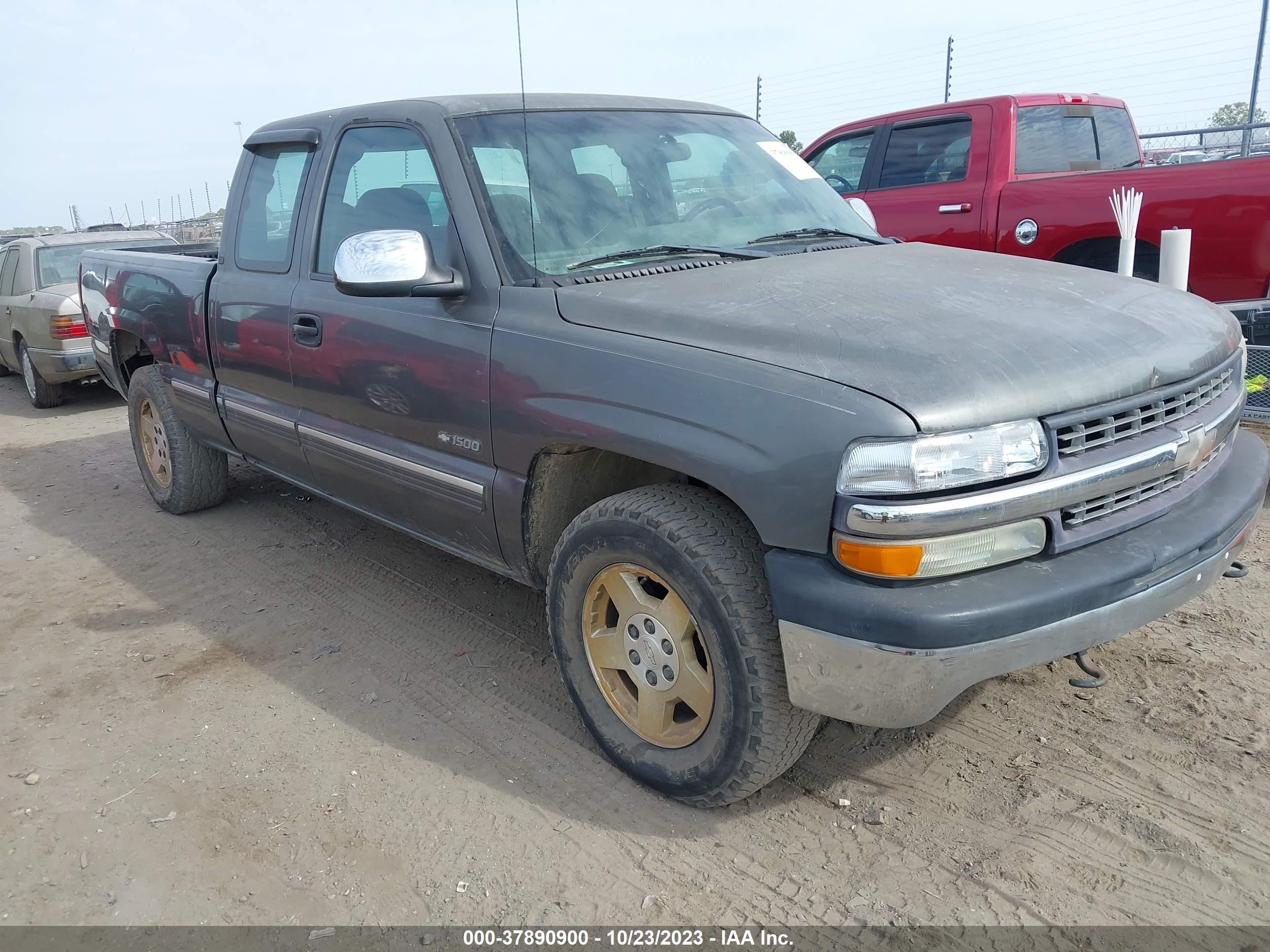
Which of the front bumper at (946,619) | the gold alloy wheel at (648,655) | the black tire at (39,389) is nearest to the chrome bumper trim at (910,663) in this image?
the front bumper at (946,619)

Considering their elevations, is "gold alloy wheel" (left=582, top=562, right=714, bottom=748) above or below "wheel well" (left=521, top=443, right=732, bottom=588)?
below

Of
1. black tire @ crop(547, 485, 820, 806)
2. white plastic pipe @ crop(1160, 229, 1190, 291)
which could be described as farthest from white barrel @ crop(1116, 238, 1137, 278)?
black tire @ crop(547, 485, 820, 806)

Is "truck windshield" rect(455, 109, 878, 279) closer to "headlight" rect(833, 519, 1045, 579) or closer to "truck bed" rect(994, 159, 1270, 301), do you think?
"headlight" rect(833, 519, 1045, 579)

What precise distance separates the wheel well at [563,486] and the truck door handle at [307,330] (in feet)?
4.14

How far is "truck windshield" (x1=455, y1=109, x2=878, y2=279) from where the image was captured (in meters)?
3.10

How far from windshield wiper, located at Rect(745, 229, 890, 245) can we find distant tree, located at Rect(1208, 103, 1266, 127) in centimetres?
967

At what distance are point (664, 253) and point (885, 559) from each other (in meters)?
1.42

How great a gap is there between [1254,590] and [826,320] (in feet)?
8.02

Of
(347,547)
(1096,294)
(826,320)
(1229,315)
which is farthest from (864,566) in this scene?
(347,547)

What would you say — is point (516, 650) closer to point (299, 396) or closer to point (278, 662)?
point (278, 662)

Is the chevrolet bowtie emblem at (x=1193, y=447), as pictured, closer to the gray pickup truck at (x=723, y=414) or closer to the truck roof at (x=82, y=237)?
the gray pickup truck at (x=723, y=414)

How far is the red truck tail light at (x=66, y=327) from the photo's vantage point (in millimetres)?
8773

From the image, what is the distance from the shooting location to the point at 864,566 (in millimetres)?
2170

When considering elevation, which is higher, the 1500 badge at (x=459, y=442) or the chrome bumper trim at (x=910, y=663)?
the 1500 badge at (x=459, y=442)
